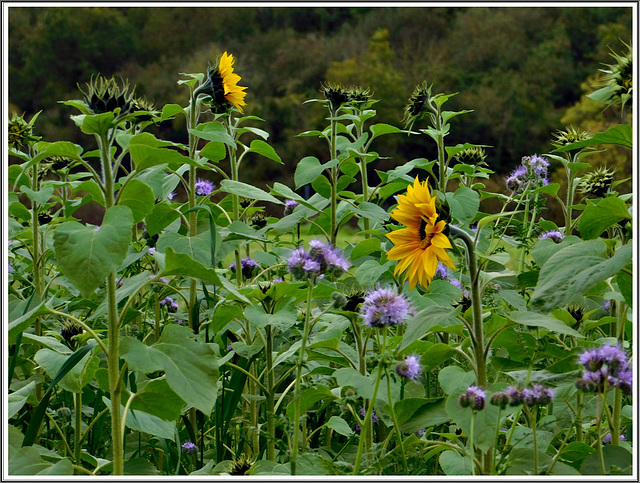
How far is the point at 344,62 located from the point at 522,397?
396 inches

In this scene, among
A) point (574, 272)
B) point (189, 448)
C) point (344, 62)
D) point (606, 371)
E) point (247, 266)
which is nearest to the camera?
point (606, 371)

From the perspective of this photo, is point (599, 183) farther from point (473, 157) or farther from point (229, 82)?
point (229, 82)

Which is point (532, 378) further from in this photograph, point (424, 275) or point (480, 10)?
point (480, 10)

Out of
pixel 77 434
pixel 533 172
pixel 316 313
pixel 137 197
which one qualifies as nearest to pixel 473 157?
pixel 533 172

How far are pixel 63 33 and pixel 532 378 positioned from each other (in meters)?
12.5

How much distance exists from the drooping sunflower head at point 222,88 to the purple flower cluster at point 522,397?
98 cm

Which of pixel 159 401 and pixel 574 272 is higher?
pixel 574 272

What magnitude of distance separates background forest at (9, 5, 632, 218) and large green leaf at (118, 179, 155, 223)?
27.6ft

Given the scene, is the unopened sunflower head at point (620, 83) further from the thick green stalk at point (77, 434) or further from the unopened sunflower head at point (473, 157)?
the thick green stalk at point (77, 434)

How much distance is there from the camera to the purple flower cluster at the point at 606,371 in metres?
0.91

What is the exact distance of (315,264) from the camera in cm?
105

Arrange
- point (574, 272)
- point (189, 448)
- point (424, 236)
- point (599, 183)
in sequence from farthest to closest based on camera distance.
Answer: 1. point (599, 183)
2. point (189, 448)
3. point (424, 236)
4. point (574, 272)

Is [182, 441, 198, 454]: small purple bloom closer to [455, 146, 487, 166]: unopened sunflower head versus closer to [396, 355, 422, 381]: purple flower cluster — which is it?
[396, 355, 422, 381]: purple flower cluster

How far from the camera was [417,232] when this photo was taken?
3.70ft
